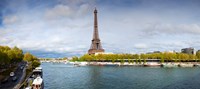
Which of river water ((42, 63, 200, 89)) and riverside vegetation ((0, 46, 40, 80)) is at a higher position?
riverside vegetation ((0, 46, 40, 80))

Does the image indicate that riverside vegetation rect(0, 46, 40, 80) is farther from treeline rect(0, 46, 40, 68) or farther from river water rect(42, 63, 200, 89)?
river water rect(42, 63, 200, 89)

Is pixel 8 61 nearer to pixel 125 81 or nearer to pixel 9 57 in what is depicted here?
pixel 9 57

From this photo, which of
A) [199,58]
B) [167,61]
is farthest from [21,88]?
[199,58]

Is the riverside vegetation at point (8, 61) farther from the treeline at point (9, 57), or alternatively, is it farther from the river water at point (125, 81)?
the river water at point (125, 81)

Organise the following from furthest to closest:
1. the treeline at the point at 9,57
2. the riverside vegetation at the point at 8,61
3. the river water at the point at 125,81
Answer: the treeline at the point at 9,57, the riverside vegetation at the point at 8,61, the river water at the point at 125,81

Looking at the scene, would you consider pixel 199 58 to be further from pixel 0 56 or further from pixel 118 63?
pixel 0 56

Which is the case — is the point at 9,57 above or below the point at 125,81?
above

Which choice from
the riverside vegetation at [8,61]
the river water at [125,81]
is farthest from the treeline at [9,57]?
the river water at [125,81]

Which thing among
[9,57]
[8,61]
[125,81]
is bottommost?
[125,81]

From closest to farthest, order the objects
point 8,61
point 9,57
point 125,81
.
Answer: point 125,81, point 8,61, point 9,57

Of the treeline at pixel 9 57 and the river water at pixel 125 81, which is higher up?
the treeline at pixel 9 57

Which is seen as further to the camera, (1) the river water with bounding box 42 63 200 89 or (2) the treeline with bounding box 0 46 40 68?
(2) the treeline with bounding box 0 46 40 68

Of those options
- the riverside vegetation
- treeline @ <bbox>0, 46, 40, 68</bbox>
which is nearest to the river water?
the riverside vegetation

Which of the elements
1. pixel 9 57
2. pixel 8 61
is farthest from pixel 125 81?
pixel 9 57
